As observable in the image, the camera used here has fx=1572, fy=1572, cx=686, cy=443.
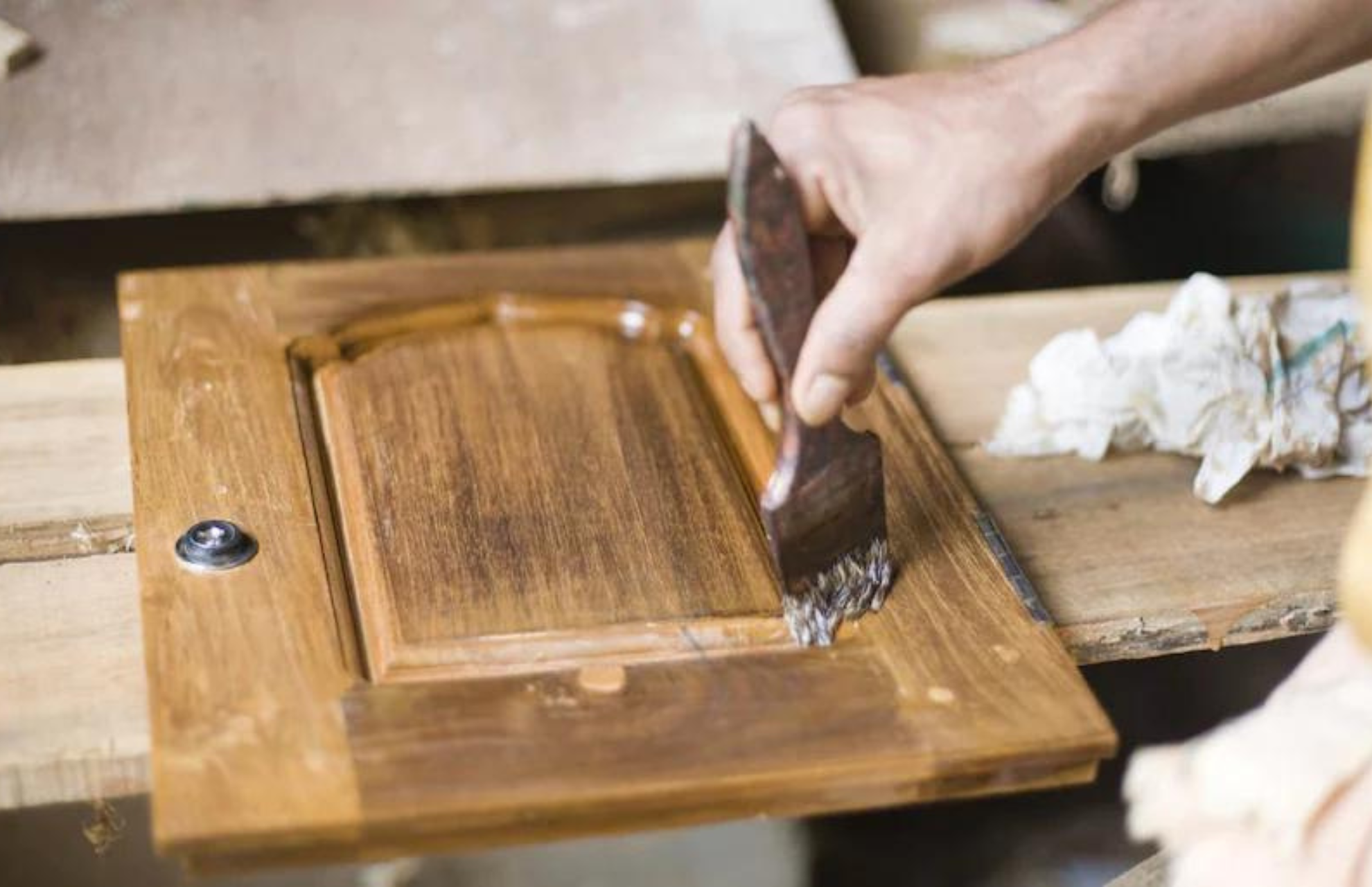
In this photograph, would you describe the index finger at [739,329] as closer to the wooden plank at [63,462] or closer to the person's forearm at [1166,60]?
the person's forearm at [1166,60]

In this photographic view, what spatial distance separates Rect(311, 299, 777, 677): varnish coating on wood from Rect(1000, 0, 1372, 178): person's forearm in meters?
0.38

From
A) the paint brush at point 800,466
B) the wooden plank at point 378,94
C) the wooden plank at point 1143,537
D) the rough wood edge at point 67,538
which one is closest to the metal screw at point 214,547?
the rough wood edge at point 67,538

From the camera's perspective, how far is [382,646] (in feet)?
3.55

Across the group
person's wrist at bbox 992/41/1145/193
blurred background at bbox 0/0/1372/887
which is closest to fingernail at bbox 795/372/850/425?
person's wrist at bbox 992/41/1145/193

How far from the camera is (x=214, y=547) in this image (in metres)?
1.12

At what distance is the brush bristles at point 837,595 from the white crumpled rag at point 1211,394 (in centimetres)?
28

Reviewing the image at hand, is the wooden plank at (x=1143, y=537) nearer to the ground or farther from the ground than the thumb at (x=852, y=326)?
nearer to the ground

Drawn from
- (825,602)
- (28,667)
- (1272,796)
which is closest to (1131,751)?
(825,602)

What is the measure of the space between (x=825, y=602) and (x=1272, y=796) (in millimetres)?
360

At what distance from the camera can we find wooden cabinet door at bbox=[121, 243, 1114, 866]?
38.7 inches

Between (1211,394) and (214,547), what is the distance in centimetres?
84

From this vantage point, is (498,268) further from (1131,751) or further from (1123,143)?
(1131,751)

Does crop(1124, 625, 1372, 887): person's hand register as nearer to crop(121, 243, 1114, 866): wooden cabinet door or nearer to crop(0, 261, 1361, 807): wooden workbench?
crop(121, 243, 1114, 866): wooden cabinet door

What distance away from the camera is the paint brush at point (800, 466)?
1.02 m
